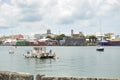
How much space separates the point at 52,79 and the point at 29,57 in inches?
4429

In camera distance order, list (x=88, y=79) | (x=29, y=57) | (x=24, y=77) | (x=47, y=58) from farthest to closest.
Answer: (x=29, y=57) < (x=47, y=58) < (x=24, y=77) < (x=88, y=79)

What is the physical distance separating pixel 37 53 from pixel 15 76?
10717 centimetres

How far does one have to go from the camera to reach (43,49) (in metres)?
118

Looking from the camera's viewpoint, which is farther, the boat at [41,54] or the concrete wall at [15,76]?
the boat at [41,54]

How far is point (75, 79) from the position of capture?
9695mm

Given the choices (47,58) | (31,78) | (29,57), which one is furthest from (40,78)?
(29,57)

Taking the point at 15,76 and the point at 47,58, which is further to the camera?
the point at 47,58

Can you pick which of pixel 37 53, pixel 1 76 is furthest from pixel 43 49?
pixel 1 76

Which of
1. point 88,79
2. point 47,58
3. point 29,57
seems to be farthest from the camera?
point 29,57

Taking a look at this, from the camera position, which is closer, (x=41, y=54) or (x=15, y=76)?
(x=15, y=76)

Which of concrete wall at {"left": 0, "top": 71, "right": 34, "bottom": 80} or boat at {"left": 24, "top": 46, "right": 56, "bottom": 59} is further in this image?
boat at {"left": 24, "top": 46, "right": 56, "bottom": 59}

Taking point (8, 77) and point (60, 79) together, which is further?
point (8, 77)

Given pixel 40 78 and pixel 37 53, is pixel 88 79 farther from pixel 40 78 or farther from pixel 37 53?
pixel 37 53

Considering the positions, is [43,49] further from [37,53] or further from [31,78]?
[31,78]
